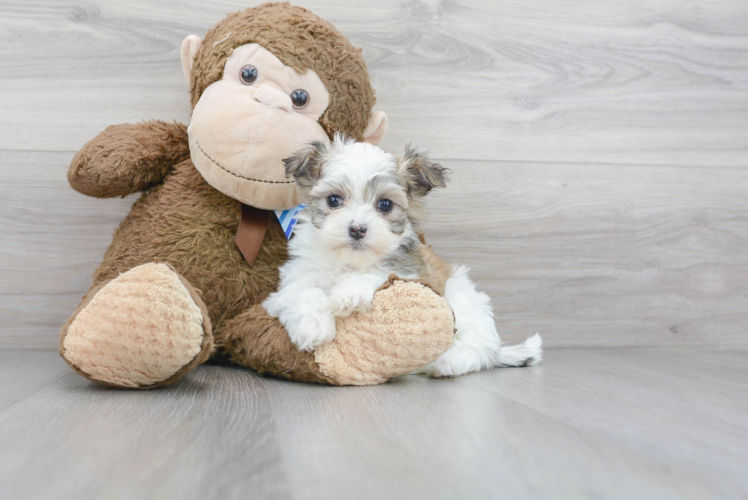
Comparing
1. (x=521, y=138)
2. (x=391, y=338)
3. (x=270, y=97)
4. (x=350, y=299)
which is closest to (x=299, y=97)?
(x=270, y=97)

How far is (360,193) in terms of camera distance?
1459 millimetres

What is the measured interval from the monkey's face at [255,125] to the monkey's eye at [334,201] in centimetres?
15

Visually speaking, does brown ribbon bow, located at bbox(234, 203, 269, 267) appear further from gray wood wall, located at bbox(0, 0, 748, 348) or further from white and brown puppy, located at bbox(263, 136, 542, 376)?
gray wood wall, located at bbox(0, 0, 748, 348)

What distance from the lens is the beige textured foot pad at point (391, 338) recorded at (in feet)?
4.35

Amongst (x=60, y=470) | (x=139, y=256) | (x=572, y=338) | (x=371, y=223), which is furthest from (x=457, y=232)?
(x=60, y=470)

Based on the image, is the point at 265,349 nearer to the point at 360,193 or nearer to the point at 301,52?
the point at 360,193

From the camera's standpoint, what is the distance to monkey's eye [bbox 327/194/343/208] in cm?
148

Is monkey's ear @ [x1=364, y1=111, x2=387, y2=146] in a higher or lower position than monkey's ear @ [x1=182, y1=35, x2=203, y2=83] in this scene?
lower

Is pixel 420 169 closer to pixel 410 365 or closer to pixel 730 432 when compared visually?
pixel 410 365

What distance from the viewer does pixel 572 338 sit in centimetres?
225

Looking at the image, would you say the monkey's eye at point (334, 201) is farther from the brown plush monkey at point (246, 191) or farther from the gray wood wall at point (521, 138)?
the gray wood wall at point (521, 138)

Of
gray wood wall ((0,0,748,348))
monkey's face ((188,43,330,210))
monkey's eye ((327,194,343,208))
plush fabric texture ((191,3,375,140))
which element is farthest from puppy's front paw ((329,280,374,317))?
gray wood wall ((0,0,748,348))

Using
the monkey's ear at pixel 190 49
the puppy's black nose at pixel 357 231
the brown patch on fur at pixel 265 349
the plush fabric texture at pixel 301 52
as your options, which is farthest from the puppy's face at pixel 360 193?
the monkey's ear at pixel 190 49

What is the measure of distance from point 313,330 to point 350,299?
113 mm
